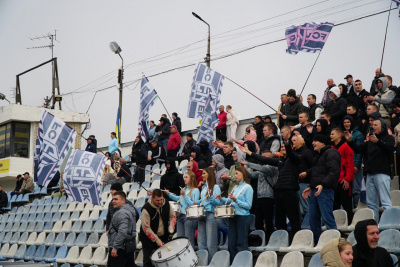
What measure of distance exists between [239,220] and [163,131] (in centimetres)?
981

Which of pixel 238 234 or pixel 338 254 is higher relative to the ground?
pixel 238 234

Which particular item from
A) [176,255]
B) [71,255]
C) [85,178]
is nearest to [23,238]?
[71,255]

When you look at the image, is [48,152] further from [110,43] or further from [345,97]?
[110,43]

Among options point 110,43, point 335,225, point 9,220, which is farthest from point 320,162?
point 110,43

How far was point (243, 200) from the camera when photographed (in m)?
9.82

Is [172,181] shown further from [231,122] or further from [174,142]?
[231,122]

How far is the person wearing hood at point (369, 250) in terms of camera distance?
6223 mm

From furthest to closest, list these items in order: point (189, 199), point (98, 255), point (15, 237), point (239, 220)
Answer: point (15, 237)
point (98, 255)
point (189, 199)
point (239, 220)

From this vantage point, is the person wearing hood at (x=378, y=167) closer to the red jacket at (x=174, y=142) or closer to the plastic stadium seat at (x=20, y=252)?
the red jacket at (x=174, y=142)

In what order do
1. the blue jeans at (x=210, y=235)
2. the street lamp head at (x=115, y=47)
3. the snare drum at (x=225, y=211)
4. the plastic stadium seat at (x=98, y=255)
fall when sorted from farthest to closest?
the street lamp head at (x=115, y=47) → the plastic stadium seat at (x=98, y=255) → the blue jeans at (x=210, y=235) → the snare drum at (x=225, y=211)

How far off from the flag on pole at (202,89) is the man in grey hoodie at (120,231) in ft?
18.8

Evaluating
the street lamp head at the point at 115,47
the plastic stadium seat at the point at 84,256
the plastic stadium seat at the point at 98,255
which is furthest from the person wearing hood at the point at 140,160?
the street lamp head at the point at 115,47

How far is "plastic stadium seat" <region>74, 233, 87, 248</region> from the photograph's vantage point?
14.6 metres

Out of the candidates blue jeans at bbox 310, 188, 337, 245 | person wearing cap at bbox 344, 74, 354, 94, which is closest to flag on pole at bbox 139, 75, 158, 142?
person wearing cap at bbox 344, 74, 354, 94
